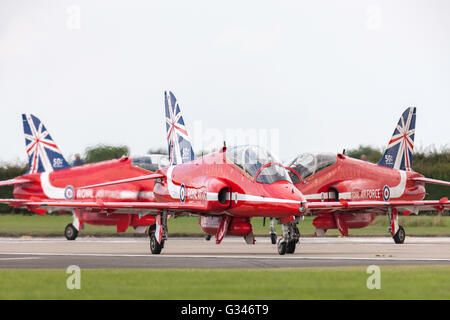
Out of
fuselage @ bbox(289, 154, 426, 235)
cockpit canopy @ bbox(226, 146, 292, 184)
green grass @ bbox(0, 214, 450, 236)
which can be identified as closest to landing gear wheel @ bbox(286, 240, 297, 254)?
cockpit canopy @ bbox(226, 146, 292, 184)

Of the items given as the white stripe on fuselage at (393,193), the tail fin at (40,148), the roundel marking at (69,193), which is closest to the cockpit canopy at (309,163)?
the white stripe on fuselage at (393,193)

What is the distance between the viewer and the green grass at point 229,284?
11945 mm

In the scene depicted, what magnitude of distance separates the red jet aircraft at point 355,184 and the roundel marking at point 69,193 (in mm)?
9926

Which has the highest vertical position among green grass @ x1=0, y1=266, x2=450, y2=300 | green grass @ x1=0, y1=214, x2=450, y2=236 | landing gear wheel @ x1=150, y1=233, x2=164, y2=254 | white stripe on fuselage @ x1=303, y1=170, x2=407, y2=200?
green grass @ x1=0, y1=266, x2=450, y2=300

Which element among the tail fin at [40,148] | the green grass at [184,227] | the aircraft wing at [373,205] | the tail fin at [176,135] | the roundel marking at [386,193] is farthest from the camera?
the tail fin at [40,148]

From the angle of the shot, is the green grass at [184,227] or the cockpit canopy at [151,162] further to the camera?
the green grass at [184,227]

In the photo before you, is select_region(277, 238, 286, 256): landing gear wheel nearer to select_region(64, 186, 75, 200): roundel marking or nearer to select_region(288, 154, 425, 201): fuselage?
select_region(288, 154, 425, 201): fuselage

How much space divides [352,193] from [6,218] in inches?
777

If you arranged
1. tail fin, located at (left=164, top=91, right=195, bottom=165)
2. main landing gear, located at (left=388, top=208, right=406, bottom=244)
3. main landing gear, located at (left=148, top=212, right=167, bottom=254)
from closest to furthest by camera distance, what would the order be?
main landing gear, located at (left=148, top=212, right=167, bottom=254)
main landing gear, located at (left=388, top=208, right=406, bottom=244)
tail fin, located at (left=164, top=91, right=195, bottom=165)

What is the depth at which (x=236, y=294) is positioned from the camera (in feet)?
39.3

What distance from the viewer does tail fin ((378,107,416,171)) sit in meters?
32.1

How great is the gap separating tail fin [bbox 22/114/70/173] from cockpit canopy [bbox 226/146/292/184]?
15.9 meters

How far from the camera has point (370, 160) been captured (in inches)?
2029

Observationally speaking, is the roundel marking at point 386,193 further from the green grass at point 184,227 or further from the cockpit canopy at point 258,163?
the cockpit canopy at point 258,163
